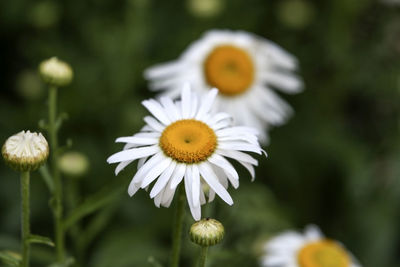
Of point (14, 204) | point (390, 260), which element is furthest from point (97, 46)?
point (390, 260)

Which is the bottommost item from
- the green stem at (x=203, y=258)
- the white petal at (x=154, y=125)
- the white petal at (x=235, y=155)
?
the green stem at (x=203, y=258)

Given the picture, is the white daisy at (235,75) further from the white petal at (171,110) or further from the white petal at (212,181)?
the white petal at (212,181)

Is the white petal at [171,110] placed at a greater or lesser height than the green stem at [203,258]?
greater

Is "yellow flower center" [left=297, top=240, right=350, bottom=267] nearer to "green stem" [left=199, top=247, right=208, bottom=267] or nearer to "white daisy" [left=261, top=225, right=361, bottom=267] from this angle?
"white daisy" [left=261, top=225, right=361, bottom=267]

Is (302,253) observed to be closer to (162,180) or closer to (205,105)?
(205,105)

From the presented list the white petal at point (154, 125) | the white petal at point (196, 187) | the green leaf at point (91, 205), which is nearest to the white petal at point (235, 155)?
the white petal at point (196, 187)

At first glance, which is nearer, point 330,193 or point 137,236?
point 137,236

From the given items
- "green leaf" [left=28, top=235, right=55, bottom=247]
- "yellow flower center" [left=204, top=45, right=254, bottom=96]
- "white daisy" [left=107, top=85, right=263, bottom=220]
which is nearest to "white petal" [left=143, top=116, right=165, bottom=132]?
"white daisy" [left=107, top=85, right=263, bottom=220]

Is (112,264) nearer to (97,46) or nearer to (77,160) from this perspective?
(77,160)
